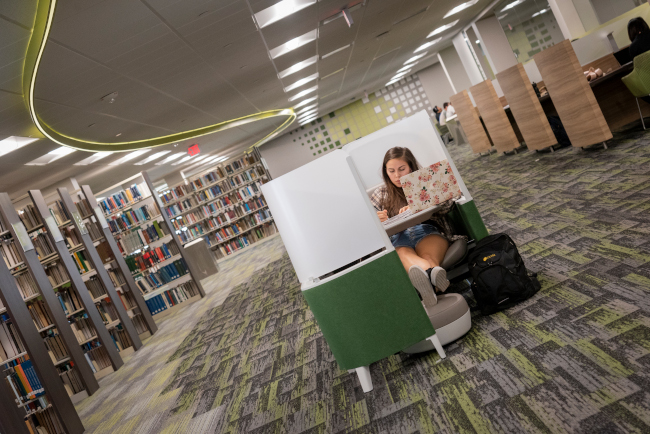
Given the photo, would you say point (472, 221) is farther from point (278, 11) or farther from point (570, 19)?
point (570, 19)

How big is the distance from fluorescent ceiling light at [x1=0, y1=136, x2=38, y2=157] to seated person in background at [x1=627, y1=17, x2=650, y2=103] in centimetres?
715

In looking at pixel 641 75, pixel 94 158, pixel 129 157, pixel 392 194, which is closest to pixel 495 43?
pixel 641 75

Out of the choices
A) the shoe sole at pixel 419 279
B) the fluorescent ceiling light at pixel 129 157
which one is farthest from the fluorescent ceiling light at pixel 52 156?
the shoe sole at pixel 419 279

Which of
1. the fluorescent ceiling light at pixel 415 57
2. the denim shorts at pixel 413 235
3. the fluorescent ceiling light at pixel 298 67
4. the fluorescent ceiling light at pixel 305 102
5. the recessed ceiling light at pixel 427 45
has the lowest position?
the denim shorts at pixel 413 235

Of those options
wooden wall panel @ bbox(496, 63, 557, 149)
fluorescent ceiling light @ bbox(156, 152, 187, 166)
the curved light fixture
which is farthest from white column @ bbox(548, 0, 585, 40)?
fluorescent ceiling light @ bbox(156, 152, 187, 166)

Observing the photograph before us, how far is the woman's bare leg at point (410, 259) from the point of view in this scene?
3.34 metres

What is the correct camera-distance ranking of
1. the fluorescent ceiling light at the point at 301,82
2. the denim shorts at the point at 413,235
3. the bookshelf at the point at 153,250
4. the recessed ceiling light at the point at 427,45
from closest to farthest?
the denim shorts at the point at 413,235 → the bookshelf at the point at 153,250 → the fluorescent ceiling light at the point at 301,82 → the recessed ceiling light at the point at 427,45

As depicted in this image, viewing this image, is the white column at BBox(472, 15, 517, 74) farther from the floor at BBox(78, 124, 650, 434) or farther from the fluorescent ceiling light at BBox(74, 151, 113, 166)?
the fluorescent ceiling light at BBox(74, 151, 113, 166)

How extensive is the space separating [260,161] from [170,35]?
10580 millimetres

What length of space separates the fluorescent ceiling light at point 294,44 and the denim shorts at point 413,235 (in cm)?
420

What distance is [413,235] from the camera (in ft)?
12.1

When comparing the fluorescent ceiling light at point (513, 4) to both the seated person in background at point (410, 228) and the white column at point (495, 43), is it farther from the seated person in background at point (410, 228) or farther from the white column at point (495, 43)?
the seated person in background at point (410, 228)

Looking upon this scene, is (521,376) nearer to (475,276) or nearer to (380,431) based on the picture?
(380,431)

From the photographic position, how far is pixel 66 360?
6.10m
